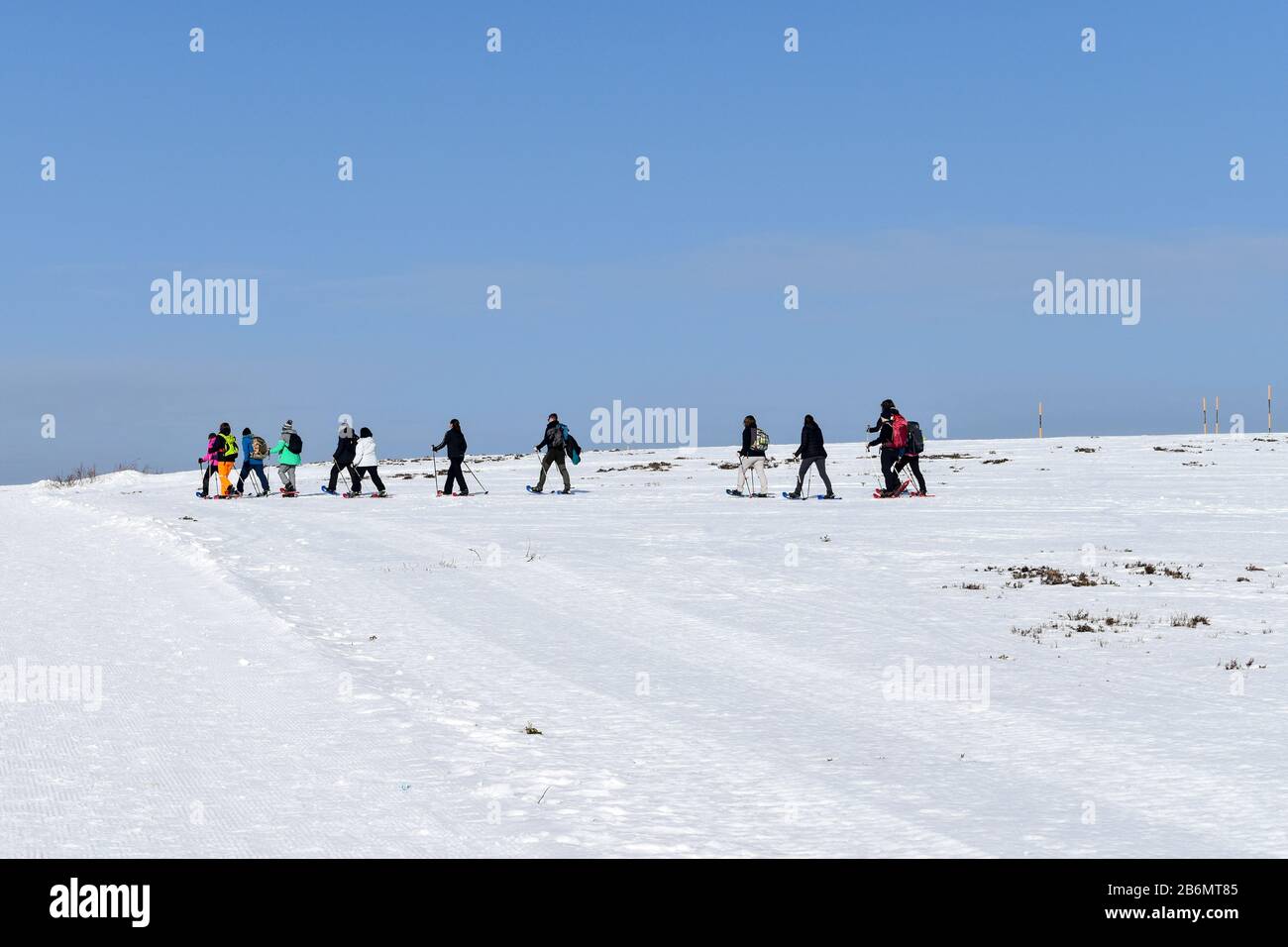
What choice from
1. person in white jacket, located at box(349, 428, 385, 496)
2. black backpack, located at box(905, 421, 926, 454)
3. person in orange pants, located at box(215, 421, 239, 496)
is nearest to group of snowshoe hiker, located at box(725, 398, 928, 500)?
black backpack, located at box(905, 421, 926, 454)

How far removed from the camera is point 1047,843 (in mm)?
6465

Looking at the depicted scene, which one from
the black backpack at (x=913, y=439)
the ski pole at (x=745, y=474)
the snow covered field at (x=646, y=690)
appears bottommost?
the snow covered field at (x=646, y=690)

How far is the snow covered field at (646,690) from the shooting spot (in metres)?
6.77

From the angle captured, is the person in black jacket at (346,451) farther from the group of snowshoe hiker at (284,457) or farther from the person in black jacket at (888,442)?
the person in black jacket at (888,442)

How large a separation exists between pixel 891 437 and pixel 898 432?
0.19 m

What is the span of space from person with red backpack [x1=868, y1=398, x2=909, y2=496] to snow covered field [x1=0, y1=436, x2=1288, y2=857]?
20.0ft

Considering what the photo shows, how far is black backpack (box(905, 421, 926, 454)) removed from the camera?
97.5 feet

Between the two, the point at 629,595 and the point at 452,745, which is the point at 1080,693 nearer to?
the point at 452,745

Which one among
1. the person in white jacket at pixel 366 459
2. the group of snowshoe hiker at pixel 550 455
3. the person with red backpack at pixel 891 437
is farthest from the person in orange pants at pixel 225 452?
the person with red backpack at pixel 891 437

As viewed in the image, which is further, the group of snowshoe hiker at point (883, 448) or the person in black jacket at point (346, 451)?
the person in black jacket at point (346, 451)

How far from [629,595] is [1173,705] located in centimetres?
703

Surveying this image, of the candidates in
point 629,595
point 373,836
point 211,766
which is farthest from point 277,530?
point 373,836

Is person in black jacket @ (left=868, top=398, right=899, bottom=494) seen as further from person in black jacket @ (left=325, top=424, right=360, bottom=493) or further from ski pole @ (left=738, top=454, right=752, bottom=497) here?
person in black jacket @ (left=325, top=424, right=360, bottom=493)
